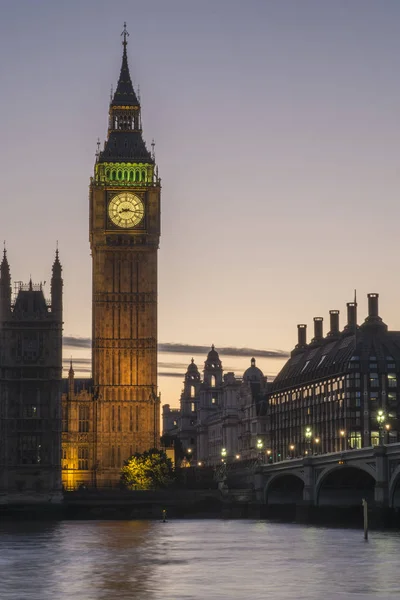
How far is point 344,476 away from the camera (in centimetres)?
17650

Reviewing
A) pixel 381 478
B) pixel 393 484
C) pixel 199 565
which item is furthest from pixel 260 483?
pixel 199 565

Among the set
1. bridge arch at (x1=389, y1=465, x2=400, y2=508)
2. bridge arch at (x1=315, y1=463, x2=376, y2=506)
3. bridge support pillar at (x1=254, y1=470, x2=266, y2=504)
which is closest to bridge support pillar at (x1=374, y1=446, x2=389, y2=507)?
bridge arch at (x1=389, y1=465, x2=400, y2=508)

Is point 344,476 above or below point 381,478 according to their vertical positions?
above

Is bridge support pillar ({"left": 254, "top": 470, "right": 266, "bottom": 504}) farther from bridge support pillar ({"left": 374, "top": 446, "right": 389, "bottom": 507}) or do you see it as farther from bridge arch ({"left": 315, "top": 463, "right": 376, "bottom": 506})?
bridge support pillar ({"left": 374, "top": 446, "right": 389, "bottom": 507})

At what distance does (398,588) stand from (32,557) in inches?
1355

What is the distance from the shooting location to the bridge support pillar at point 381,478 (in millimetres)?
144375

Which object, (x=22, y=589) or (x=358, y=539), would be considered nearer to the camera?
(x=22, y=589)

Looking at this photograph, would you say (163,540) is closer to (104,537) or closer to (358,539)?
(104,537)

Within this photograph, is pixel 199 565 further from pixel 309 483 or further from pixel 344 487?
pixel 344 487

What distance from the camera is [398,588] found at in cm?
8562

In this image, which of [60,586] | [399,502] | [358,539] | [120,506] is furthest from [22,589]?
[120,506]

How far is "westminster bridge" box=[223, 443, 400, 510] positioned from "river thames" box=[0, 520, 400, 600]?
21.7 feet

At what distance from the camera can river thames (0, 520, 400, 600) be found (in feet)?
278

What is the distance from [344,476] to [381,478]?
30.9 meters
